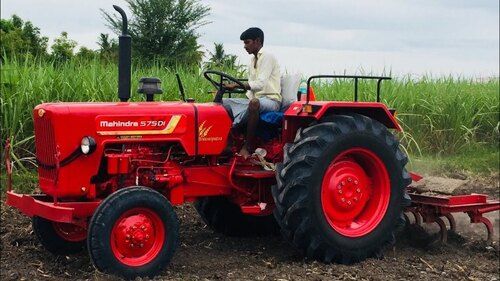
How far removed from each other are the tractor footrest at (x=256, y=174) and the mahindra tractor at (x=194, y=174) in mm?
11

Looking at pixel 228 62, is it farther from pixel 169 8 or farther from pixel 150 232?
pixel 169 8

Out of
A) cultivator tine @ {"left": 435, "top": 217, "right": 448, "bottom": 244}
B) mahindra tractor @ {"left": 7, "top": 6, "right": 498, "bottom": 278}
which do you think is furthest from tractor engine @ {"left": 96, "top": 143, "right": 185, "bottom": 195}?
cultivator tine @ {"left": 435, "top": 217, "right": 448, "bottom": 244}

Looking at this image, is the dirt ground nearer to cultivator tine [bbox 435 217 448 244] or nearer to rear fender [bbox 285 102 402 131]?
cultivator tine [bbox 435 217 448 244]

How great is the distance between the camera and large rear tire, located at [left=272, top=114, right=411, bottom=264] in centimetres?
554

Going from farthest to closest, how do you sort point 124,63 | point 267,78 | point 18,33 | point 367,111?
point 18,33
point 367,111
point 267,78
point 124,63

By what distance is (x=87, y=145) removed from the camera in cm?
532

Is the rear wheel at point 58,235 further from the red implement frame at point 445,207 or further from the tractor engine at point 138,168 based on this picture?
the red implement frame at point 445,207

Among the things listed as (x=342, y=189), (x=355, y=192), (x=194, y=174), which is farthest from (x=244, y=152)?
(x=355, y=192)

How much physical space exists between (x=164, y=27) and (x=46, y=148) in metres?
15.7

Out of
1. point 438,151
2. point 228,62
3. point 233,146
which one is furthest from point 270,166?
A: point 438,151

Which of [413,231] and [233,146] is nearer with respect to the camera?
[233,146]

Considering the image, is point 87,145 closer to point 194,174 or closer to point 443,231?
point 194,174

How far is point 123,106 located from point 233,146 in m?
1.05

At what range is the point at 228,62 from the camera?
38.8ft
